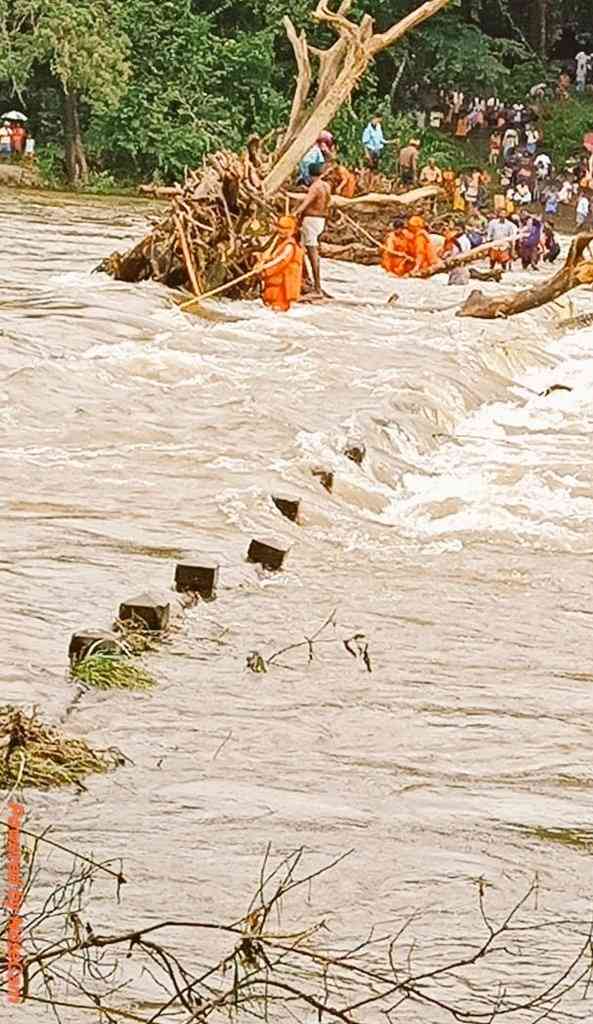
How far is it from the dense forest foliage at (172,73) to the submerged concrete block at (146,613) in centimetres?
2935

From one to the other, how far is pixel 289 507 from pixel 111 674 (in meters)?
3.52

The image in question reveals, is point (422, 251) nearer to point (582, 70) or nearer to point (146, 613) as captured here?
point (146, 613)

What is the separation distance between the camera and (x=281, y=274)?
792 inches

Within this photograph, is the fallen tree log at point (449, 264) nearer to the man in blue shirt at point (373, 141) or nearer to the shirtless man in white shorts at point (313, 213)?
the shirtless man in white shorts at point (313, 213)

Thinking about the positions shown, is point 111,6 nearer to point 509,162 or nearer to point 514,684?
point 509,162

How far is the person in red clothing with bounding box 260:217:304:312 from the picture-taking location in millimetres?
19984

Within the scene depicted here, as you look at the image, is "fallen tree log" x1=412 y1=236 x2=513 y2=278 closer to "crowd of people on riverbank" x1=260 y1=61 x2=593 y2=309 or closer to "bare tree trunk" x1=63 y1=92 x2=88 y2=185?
"crowd of people on riverbank" x1=260 y1=61 x2=593 y2=309

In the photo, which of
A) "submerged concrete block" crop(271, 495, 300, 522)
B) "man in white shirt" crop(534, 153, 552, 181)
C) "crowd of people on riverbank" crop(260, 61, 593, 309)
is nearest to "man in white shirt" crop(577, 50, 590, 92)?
"crowd of people on riverbank" crop(260, 61, 593, 309)

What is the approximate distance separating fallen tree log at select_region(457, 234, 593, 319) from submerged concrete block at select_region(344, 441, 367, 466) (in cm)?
803

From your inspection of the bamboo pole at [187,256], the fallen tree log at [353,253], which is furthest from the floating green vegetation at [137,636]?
the fallen tree log at [353,253]

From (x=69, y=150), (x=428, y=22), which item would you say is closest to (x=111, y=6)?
(x=69, y=150)

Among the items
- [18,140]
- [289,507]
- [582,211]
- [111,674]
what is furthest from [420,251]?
[111,674]

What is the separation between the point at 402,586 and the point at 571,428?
22.1ft

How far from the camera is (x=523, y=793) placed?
20.8 feet
